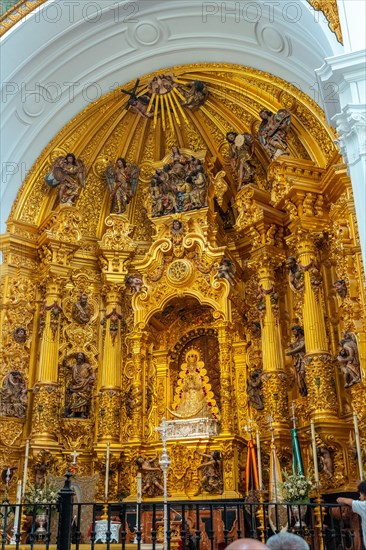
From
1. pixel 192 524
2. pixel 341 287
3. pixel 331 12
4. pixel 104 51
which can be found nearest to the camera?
pixel 331 12

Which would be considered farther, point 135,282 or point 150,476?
point 135,282

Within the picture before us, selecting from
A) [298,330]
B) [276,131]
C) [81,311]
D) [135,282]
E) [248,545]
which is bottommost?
[248,545]

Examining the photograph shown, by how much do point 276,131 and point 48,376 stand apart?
736 cm

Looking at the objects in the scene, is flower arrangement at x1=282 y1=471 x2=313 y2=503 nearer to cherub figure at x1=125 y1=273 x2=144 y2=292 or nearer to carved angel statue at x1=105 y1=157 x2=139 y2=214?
cherub figure at x1=125 y1=273 x2=144 y2=292

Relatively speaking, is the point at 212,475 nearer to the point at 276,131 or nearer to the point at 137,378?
the point at 137,378

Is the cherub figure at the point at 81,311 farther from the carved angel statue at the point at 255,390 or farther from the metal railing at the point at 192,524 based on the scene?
the metal railing at the point at 192,524

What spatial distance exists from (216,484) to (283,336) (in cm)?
337

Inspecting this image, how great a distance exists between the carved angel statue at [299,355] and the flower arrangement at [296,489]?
2.47m

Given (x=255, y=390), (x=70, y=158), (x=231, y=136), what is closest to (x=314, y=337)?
(x=255, y=390)

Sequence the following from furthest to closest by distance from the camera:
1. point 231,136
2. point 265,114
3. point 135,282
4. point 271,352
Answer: point 135,282, point 231,136, point 265,114, point 271,352

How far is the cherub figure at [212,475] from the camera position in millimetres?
12305

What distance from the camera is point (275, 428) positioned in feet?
39.0

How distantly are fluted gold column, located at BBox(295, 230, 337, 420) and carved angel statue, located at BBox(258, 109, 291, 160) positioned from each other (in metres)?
1.91

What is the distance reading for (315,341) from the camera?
1187 cm
